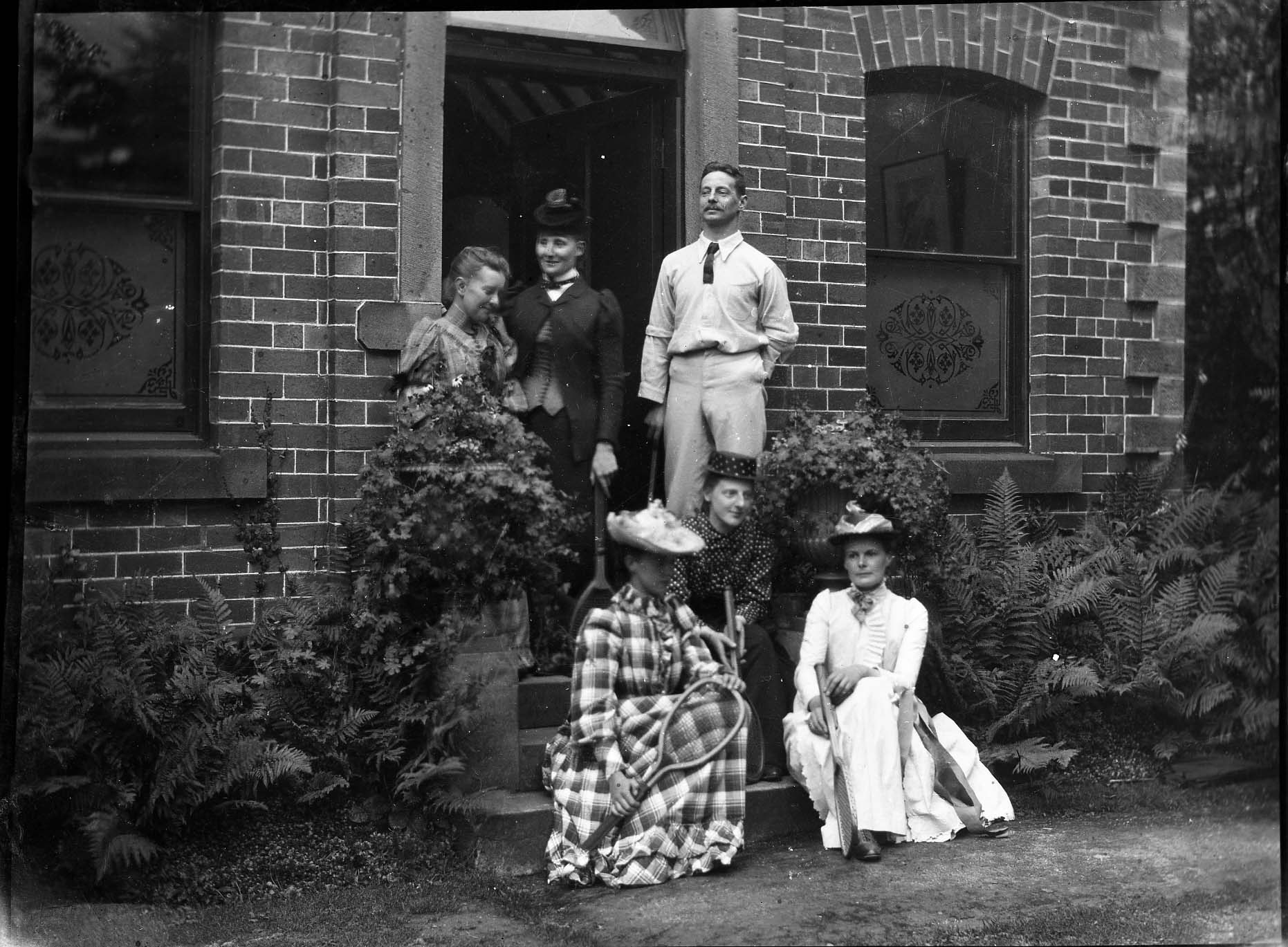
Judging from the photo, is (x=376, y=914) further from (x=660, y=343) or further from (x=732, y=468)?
(x=660, y=343)

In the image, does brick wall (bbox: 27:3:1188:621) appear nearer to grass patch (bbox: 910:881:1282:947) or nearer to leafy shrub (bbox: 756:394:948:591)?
leafy shrub (bbox: 756:394:948:591)

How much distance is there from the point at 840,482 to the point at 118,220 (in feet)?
11.5

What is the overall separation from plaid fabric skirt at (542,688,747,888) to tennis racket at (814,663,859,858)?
445 millimetres

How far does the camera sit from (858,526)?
5598mm

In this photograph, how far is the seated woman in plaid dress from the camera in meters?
5.04

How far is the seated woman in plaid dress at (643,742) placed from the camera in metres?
5.04

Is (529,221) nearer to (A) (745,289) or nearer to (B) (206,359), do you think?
(A) (745,289)

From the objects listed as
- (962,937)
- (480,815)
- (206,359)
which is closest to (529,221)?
(206,359)

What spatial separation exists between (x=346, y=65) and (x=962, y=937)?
4713 millimetres

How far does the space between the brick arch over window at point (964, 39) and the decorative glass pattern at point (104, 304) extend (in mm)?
3902

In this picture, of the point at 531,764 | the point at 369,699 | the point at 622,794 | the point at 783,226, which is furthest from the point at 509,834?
the point at 783,226

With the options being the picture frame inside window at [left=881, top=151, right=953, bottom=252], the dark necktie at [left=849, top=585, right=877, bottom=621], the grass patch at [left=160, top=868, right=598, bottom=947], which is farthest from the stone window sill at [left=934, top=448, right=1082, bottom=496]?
the grass patch at [left=160, top=868, right=598, bottom=947]

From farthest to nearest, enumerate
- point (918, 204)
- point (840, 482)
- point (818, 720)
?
1. point (918, 204)
2. point (840, 482)
3. point (818, 720)

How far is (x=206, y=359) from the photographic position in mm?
5777
